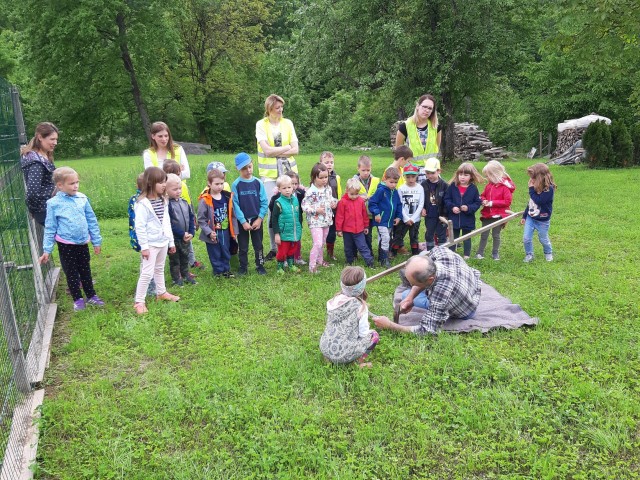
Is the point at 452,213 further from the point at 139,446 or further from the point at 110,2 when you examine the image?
the point at 110,2

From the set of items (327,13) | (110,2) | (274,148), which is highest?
(110,2)

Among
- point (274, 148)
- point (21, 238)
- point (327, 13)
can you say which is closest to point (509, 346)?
point (274, 148)

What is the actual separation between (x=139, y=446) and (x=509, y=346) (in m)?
3.13

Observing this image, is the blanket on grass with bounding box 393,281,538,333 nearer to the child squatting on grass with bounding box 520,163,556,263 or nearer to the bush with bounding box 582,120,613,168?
the child squatting on grass with bounding box 520,163,556,263

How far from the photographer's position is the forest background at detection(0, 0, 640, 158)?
1535cm

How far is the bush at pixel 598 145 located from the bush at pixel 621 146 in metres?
0.18

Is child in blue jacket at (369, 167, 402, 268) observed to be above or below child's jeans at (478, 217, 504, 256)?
above

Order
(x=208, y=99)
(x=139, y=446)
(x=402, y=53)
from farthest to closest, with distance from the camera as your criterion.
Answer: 1. (x=208, y=99)
2. (x=402, y=53)
3. (x=139, y=446)

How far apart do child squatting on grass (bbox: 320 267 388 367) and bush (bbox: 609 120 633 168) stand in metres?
15.5

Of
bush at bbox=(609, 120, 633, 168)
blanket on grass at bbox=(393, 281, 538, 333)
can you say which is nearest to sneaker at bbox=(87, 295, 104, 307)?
blanket on grass at bbox=(393, 281, 538, 333)

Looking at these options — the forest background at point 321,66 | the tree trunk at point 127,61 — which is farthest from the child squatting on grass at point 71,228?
the tree trunk at point 127,61

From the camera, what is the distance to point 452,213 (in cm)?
724

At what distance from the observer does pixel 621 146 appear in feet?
54.2

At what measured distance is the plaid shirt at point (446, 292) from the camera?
479cm
